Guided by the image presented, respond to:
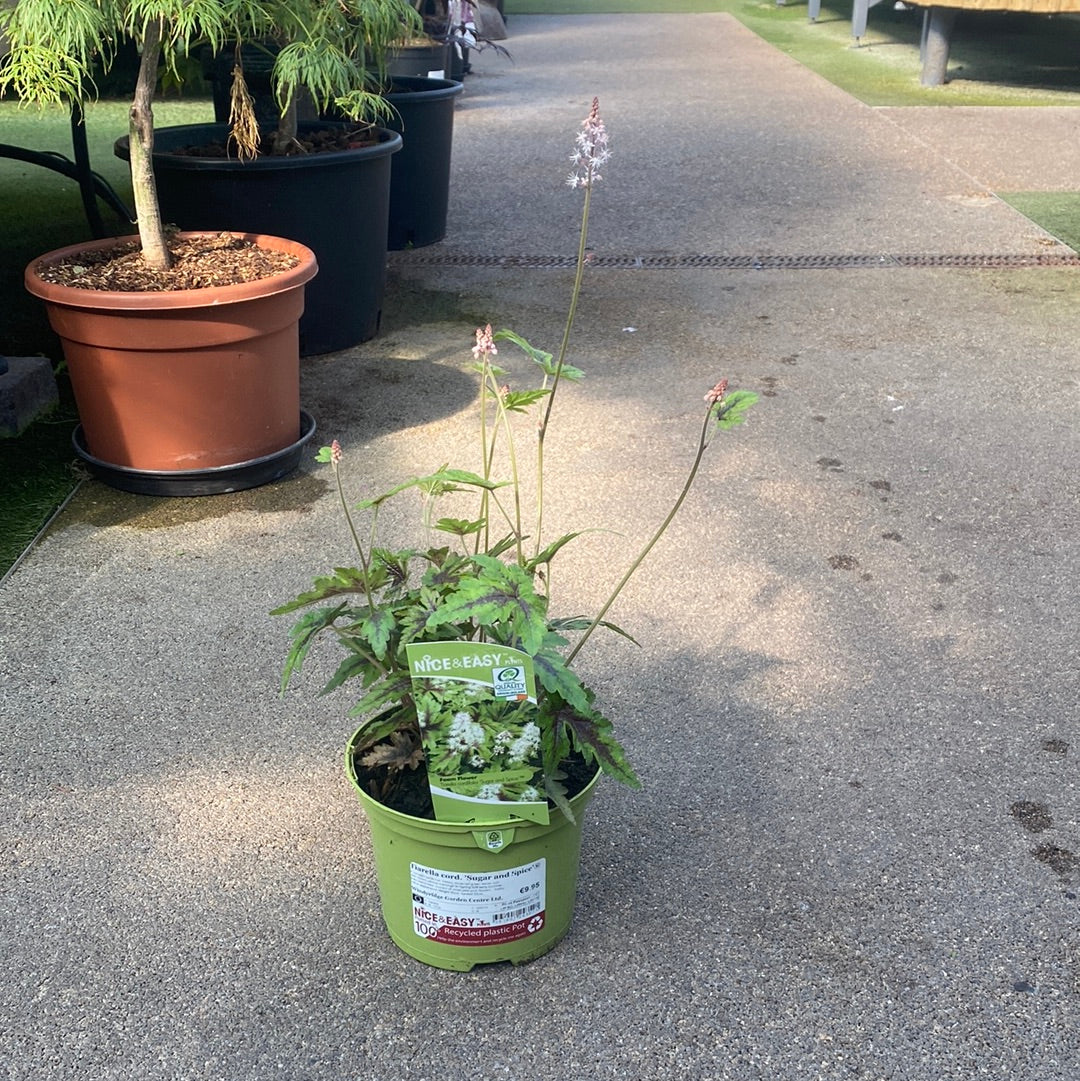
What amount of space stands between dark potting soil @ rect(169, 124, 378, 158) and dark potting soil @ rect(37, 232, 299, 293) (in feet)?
1.97

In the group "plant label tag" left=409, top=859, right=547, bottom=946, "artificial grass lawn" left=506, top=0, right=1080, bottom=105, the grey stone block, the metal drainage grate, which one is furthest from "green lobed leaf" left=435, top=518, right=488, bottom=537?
"artificial grass lawn" left=506, top=0, right=1080, bottom=105

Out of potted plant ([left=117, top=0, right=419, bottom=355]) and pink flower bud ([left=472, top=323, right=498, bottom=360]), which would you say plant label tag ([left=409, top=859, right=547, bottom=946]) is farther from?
potted plant ([left=117, top=0, right=419, bottom=355])

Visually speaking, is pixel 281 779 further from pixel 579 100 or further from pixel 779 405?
pixel 579 100

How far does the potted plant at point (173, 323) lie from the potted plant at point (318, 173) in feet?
0.19

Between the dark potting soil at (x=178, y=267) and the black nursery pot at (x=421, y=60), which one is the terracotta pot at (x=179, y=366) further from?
the black nursery pot at (x=421, y=60)

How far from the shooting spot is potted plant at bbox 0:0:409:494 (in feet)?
11.0

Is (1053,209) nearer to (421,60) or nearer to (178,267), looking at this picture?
(421,60)

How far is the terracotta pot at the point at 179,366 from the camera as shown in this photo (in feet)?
11.1

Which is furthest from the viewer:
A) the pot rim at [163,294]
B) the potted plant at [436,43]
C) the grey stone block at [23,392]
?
the potted plant at [436,43]

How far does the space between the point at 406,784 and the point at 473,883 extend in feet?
0.71

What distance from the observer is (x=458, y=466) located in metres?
3.89

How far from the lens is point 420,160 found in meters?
6.00

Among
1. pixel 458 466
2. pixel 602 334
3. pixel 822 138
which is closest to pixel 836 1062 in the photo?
pixel 458 466

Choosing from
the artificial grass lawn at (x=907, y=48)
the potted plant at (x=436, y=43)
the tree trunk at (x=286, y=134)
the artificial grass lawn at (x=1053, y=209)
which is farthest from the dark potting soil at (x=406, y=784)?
the artificial grass lawn at (x=907, y=48)
